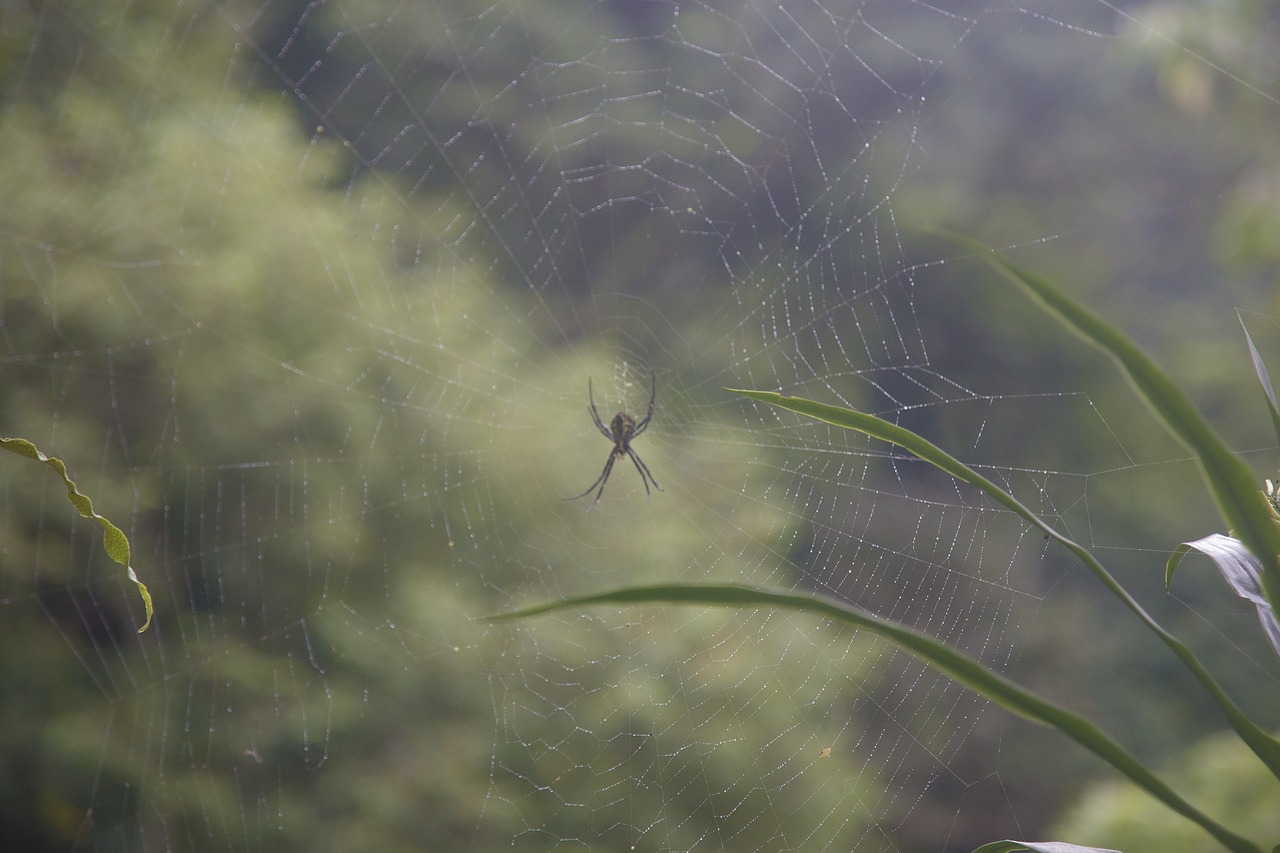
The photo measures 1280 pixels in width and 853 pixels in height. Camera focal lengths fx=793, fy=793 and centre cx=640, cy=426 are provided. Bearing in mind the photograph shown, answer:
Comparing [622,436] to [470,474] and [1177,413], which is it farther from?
[1177,413]

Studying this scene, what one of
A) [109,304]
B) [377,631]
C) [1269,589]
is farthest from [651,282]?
[1269,589]

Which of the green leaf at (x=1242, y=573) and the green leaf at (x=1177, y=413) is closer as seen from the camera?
the green leaf at (x=1177, y=413)

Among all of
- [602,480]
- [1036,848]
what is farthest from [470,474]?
[1036,848]

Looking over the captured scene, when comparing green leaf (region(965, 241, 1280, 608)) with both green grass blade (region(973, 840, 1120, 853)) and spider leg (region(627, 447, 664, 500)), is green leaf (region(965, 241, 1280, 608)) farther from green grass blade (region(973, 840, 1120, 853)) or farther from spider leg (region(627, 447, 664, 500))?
spider leg (region(627, 447, 664, 500))

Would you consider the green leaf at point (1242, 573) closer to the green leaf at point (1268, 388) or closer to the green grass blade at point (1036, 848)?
the green leaf at point (1268, 388)

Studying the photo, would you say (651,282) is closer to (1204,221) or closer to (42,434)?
(1204,221)

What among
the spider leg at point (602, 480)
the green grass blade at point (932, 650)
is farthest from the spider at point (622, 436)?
the green grass blade at point (932, 650)

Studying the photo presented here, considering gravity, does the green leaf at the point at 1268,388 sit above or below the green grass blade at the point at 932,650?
above
